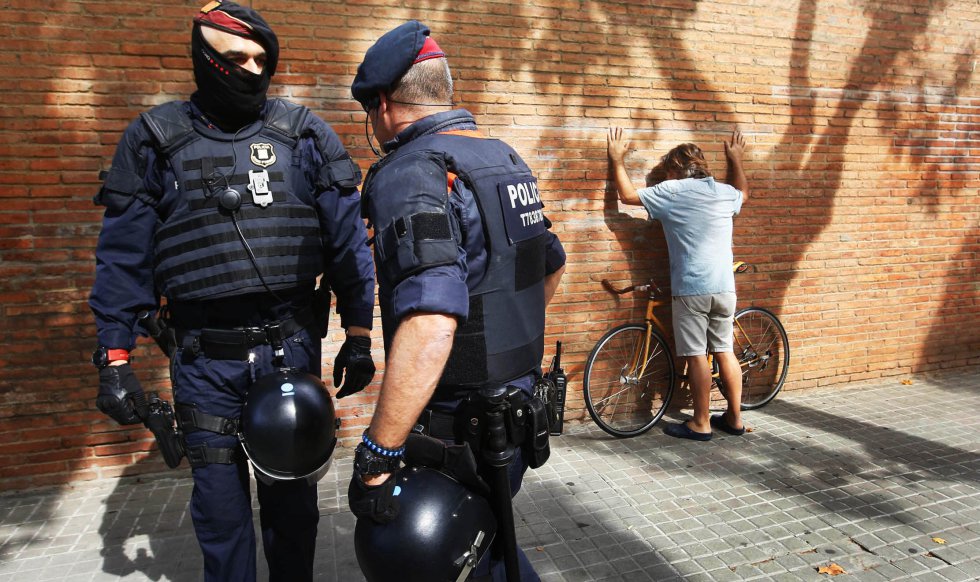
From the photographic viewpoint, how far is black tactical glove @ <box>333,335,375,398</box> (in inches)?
114

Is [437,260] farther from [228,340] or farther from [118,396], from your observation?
[118,396]

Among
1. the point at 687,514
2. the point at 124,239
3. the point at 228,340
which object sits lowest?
the point at 687,514

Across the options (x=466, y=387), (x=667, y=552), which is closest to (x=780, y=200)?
(x=667, y=552)

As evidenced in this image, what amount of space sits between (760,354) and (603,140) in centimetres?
239

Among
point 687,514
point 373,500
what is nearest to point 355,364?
point 373,500

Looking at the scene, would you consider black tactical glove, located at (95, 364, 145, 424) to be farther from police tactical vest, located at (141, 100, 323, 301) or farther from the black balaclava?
the black balaclava

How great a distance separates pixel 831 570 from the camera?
3.30 meters

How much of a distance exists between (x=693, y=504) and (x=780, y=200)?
120 inches

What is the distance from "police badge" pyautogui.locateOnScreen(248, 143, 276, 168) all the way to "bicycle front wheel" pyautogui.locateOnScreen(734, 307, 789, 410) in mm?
4269

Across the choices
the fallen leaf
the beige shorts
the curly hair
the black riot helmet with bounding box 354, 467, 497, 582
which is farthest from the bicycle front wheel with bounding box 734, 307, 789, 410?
the black riot helmet with bounding box 354, 467, 497, 582

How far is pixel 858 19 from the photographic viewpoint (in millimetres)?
5801

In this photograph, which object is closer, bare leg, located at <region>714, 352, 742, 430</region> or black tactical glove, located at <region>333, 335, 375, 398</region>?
black tactical glove, located at <region>333, 335, 375, 398</region>

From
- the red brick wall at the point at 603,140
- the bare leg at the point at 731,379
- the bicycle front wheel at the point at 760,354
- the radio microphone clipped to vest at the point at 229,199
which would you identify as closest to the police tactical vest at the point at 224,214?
the radio microphone clipped to vest at the point at 229,199

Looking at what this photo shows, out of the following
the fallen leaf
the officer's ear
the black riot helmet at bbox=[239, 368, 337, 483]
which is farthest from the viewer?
the fallen leaf
